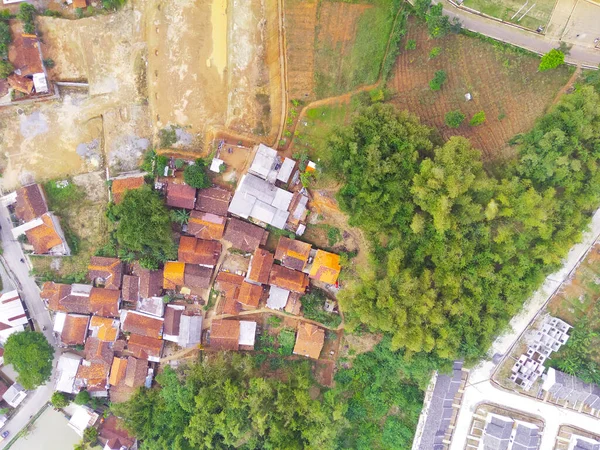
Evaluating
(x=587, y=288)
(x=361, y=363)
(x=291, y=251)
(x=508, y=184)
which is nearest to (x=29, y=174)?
(x=291, y=251)

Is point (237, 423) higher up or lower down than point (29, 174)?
lower down

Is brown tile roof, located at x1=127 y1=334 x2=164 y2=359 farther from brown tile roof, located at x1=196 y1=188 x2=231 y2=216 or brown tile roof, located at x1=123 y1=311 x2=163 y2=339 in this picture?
brown tile roof, located at x1=196 y1=188 x2=231 y2=216

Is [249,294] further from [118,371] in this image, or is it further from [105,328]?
[118,371]

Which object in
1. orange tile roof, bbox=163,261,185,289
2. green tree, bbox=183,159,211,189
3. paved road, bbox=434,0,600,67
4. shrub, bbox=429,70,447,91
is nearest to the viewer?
shrub, bbox=429,70,447,91

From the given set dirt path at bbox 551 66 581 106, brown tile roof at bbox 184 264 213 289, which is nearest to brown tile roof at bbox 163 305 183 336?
brown tile roof at bbox 184 264 213 289

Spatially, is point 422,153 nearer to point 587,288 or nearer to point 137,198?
point 587,288

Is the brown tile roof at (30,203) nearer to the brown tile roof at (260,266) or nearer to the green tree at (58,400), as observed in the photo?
the green tree at (58,400)
